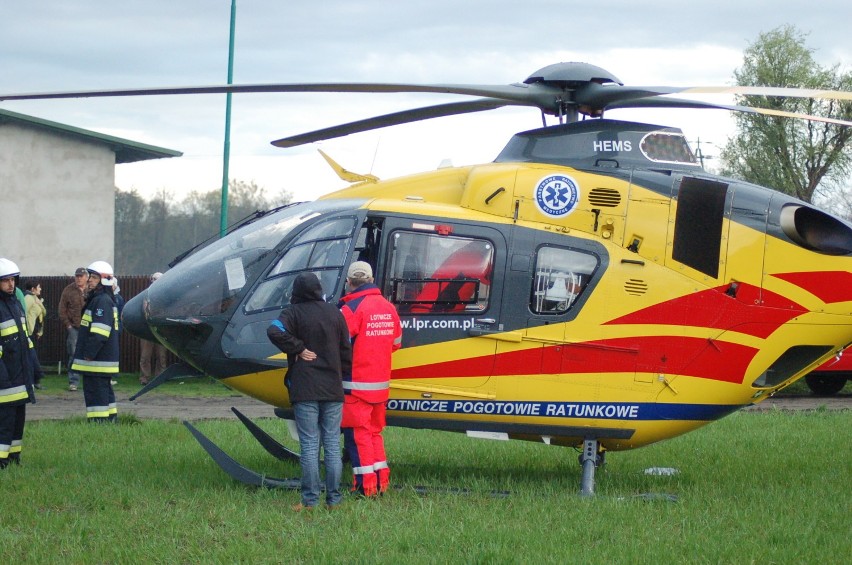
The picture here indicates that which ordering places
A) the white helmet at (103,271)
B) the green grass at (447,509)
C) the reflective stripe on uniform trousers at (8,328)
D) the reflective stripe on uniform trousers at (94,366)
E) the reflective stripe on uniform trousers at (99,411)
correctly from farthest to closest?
1. the reflective stripe on uniform trousers at (99,411)
2. the white helmet at (103,271)
3. the reflective stripe on uniform trousers at (94,366)
4. the reflective stripe on uniform trousers at (8,328)
5. the green grass at (447,509)

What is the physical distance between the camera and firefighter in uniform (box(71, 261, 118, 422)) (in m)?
13.1

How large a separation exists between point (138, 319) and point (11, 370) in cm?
177

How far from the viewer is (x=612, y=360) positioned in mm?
9062

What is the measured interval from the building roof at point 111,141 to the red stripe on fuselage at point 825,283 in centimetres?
2238

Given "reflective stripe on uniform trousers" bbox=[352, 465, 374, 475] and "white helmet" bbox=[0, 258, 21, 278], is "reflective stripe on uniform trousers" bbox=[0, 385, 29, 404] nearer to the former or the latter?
→ "white helmet" bbox=[0, 258, 21, 278]

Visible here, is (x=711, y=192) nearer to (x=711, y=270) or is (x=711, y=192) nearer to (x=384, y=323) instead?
(x=711, y=270)

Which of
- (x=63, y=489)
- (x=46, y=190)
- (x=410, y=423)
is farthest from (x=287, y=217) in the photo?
(x=46, y=190)

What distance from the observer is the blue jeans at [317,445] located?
27.6 ft

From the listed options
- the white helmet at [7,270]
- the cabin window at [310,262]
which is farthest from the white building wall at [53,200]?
the cabin window at [310,262]

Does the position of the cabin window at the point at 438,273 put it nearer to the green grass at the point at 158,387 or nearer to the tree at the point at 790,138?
the green grass at the point at 158,387

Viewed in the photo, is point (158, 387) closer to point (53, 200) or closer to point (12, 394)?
point (12, 394)

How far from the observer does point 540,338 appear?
9.05m

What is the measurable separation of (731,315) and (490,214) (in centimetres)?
225

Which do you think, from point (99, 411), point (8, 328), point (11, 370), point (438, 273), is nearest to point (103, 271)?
point (99, 411)
